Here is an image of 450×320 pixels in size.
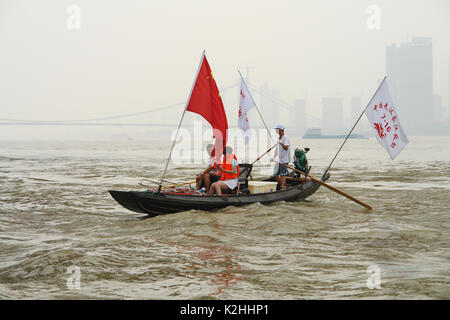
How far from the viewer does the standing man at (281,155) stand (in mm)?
11273

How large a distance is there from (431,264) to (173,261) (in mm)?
3597

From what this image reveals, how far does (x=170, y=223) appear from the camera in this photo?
891 centimetres

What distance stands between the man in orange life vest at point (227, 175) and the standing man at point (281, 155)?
1916 millimetres

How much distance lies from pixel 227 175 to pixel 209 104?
1562 millimetres

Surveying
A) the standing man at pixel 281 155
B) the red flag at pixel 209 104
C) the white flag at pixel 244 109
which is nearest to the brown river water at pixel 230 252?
the standing man at pixel 281 155

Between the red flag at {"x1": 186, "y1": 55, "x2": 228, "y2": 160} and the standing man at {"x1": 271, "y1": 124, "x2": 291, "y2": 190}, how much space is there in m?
2.34

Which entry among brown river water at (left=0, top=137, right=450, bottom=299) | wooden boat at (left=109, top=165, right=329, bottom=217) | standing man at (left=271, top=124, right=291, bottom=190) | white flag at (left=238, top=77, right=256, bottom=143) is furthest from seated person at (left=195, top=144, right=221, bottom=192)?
white flag at (left=238, top=77, right=256, bottom=143)

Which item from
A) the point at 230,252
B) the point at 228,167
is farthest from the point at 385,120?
the point at 230,252

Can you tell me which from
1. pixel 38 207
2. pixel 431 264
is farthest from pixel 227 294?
pixel 38 207

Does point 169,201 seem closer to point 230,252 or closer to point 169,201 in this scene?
point 169,201

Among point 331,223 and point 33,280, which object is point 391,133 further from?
point 33,280

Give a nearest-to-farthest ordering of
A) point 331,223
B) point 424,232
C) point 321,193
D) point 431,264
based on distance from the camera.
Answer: point 431,264, point 424,232, point 331,223, point 321,193

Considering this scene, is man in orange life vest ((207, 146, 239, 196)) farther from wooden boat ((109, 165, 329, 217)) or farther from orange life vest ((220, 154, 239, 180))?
wooden boat ((109, 165, 329, 217))

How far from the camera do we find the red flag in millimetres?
8977
